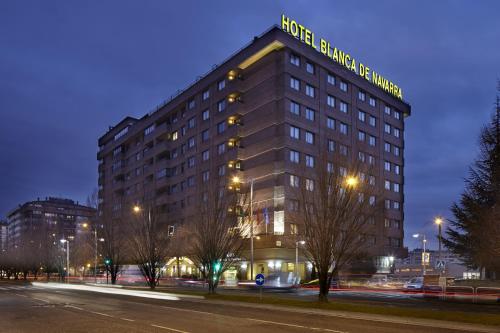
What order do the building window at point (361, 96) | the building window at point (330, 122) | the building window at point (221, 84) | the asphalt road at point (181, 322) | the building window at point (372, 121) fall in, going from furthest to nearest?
the building window at point (372, 121) < the building window at point (361, 96) < the building window at point (221, 84) < the building window at point (330, 122) < the asphalt road at point (181, 322)

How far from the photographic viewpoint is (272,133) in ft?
239

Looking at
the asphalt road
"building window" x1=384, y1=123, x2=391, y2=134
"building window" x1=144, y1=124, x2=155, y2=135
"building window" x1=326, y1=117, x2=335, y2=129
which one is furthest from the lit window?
the asphalt road

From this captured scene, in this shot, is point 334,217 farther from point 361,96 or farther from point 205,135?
point 361,96

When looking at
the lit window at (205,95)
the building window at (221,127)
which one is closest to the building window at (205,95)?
the lit window at (205,95)

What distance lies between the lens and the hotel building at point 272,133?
71.7 metres

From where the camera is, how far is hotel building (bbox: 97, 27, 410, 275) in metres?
71.7

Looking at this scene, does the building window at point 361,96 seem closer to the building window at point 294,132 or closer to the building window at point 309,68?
the building window at point 309,68

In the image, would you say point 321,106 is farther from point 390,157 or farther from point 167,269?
point 167,269

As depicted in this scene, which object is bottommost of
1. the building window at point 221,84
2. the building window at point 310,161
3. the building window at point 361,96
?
the building window at point 310,161

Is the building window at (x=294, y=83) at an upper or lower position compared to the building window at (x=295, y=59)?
lower

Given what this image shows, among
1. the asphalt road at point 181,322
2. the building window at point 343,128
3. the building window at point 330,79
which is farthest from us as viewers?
the building window at point 343,128

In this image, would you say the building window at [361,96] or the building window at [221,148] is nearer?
the building window at [221,148]

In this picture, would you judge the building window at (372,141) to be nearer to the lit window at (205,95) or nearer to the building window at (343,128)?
the building window at (343,128)

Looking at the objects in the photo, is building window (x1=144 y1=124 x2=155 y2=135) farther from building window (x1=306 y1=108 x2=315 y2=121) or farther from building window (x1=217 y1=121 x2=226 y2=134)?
building window (x1=306 y1=108 x2=315 y2=121)
